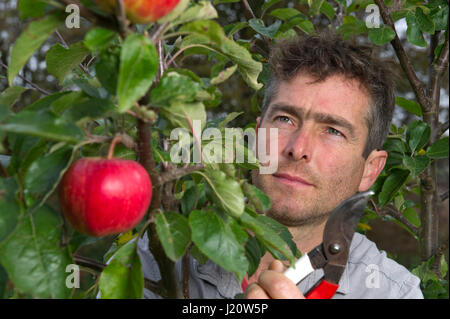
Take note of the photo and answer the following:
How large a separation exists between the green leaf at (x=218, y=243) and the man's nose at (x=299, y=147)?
589mm

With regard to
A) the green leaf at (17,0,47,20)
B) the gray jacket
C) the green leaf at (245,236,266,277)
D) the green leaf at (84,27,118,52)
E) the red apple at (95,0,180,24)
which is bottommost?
the gray jacket

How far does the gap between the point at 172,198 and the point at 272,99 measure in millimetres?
842

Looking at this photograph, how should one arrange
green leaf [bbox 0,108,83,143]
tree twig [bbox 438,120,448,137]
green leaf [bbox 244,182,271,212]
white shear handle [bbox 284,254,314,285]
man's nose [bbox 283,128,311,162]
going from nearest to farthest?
green leaf [bbox 0,108,83,143] → green leaf [bbox 244,182,271,212] → white shear handle [bbox 284,254,314,285] → man's nose [bbox 283,128,311,162] → tree twig [bbox 438,120,448,137]

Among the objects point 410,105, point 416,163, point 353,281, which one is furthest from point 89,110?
point 410,105

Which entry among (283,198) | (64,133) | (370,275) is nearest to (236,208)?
(64,133)

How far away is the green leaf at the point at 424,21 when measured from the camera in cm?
163

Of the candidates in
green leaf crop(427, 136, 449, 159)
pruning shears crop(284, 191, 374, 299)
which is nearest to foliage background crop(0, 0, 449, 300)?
green leaf crop(427, 136, 449, 159)

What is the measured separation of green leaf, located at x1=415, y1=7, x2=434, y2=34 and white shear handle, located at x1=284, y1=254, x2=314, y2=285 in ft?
3.41

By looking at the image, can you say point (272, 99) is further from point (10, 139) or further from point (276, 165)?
point (10, 139)

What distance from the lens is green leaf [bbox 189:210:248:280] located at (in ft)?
2.40

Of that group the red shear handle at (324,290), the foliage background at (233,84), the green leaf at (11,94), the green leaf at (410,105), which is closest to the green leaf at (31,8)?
the green leaf at (11,94)

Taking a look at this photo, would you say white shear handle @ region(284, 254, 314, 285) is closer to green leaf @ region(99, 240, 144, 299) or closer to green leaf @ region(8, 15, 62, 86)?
green leaf @ region(99, 240, 144, 299)

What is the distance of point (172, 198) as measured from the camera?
82 cm

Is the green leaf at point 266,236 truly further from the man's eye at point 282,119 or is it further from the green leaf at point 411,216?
the green leaf at point 411,216
